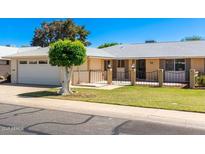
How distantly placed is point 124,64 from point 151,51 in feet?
9.87

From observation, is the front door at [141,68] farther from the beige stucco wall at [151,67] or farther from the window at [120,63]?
the window at [120,63]

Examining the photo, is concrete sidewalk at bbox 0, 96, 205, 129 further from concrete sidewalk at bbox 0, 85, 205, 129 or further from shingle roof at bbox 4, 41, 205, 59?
shingle roof at bbox 4, 41, 205, 59

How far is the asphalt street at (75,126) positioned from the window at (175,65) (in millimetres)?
14325

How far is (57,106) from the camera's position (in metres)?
9.81

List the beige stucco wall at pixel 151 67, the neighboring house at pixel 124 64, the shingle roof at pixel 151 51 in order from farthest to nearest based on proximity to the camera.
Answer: the beige stucco wall at pixel 151 67 < the shingle roof at pixel 151 51 < the neighboring house at pixel 124 64

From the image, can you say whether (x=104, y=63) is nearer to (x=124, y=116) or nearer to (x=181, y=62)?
(x=181, y=62)

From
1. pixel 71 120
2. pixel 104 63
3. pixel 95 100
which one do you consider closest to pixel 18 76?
pixel 104 63

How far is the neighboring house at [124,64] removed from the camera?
62.2 ft

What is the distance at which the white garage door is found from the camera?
60.7 ft

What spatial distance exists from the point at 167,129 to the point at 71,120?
10.0 feet

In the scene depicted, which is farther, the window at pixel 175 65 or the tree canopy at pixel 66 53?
the window at pixel 175 65

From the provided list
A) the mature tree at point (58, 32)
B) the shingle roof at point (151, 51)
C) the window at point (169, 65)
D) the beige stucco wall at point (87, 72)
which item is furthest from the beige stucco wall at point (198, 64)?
the mature tree at point (58, 32)

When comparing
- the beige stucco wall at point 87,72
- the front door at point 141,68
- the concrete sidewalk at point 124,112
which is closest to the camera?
the concrete sidewalk at point 124,112

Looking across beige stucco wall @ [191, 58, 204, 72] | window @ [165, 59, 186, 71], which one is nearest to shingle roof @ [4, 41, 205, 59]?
beige stucco wall @ [191, 58, 204, 72]
